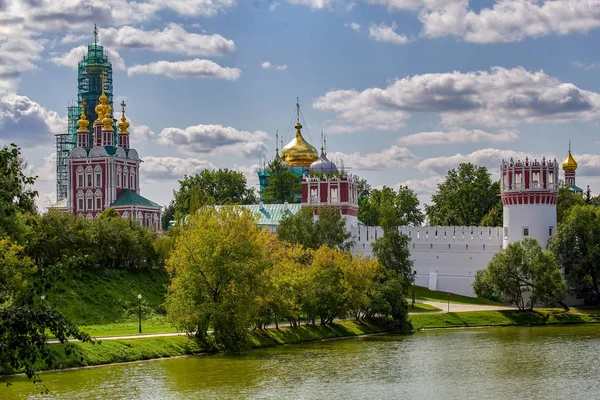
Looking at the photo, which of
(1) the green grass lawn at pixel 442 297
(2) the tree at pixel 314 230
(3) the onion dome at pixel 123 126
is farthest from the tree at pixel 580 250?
(3) the onion dome at pixel 123 126

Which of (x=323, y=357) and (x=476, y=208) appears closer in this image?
(x=323, y=357)

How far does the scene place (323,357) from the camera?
3112 centimetres

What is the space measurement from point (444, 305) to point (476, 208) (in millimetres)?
20060

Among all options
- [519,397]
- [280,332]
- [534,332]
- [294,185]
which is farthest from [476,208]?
[519,397]

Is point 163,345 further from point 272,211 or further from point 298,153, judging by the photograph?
point 298,153

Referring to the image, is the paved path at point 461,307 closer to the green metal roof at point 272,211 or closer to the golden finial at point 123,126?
the green metal roof at point 272,211

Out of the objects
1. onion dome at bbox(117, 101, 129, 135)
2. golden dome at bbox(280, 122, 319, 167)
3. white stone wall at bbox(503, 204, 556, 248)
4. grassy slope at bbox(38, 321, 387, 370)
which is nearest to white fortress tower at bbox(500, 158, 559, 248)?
white stone wall at bbox(503, 204, 556, 248)

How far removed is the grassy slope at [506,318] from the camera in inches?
1721

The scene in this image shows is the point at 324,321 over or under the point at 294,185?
under

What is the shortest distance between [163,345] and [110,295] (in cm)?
1048

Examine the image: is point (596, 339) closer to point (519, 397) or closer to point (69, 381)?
point (519, 397)

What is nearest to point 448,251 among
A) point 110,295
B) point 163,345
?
point 110,295

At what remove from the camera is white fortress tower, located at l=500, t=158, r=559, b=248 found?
52.0 m

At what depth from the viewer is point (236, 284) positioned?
3188cm
